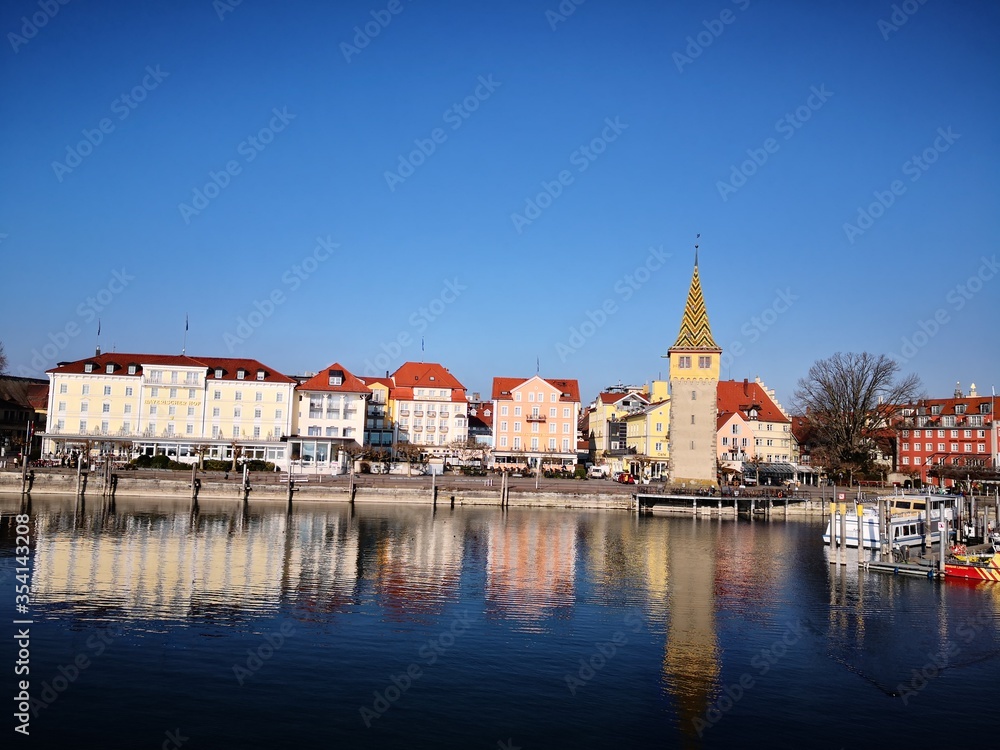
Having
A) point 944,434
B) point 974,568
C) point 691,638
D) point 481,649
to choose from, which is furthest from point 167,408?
point 944,434

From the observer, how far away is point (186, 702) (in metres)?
16.6

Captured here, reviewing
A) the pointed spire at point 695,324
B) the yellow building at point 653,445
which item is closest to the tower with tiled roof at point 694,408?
the pointed spire at point 695,324

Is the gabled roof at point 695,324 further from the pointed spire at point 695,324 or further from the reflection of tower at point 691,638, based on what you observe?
the reflection of tower at point 691,638

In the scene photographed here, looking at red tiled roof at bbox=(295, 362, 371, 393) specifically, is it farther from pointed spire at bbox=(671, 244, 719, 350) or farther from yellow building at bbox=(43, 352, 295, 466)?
pointed spire at bbox=(671, 244, 719, 350)

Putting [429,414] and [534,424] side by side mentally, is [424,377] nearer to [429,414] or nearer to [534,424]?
[429,414]

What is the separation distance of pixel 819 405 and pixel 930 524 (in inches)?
1496

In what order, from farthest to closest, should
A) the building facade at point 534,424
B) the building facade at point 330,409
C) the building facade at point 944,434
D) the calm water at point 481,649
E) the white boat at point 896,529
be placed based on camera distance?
the building facade at point 534,424
the building facade at point 944,434
the building facade at point 330,409
the white boat at point 896,529
the calm water at point 481,649

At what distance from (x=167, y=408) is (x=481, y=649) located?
61.8 meters

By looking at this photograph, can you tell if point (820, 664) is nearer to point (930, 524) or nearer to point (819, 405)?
point (930, 524)

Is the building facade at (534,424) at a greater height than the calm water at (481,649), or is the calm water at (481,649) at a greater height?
the building facade at (534,424)

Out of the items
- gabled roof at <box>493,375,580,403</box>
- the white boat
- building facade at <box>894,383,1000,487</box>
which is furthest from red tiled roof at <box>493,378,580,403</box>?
the white boat

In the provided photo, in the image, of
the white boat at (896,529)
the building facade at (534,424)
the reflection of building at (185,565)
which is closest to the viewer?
the reflection of building at (185,565)

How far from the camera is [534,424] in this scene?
88.9 m

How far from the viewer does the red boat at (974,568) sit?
32.8 meters
